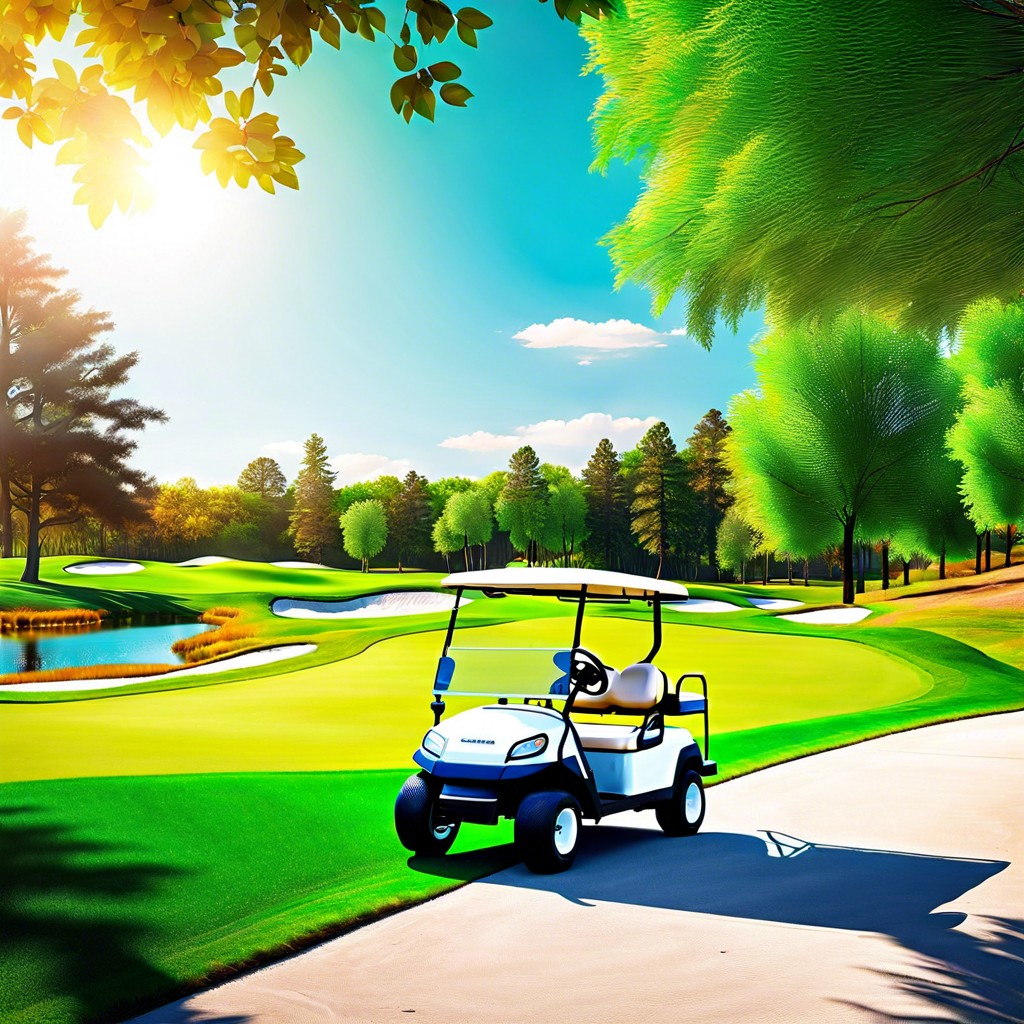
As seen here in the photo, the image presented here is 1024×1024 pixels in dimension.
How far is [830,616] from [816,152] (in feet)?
60.0

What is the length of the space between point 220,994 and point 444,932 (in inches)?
41.7

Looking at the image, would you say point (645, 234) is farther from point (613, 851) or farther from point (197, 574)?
point (197, 574)

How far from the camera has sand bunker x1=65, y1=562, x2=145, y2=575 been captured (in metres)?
37.2

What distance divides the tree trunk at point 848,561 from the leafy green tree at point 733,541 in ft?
101

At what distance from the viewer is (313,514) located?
63812 millimetres

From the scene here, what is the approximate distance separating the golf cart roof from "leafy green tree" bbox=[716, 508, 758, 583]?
52.3 metres

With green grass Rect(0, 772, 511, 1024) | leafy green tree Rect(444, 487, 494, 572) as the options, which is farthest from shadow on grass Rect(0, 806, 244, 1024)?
leafy green tree Rect(444, 487, 494, 572)

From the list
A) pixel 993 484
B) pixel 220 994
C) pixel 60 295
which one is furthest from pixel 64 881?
pixel 60 295

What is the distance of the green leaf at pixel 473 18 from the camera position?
349 cm

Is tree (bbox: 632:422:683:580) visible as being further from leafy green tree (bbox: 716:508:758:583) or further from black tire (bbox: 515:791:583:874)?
black tire (bbox: 515:791:583:874)

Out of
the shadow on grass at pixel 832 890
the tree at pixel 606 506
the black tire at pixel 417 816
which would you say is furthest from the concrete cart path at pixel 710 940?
the tree at pixel 606 506

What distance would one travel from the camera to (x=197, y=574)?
39.8 meters

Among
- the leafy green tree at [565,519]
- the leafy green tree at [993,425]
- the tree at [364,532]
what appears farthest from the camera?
the leafy green tree at [565,519]

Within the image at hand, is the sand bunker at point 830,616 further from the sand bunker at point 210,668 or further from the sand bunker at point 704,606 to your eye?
the sand bunker at point 210,668
